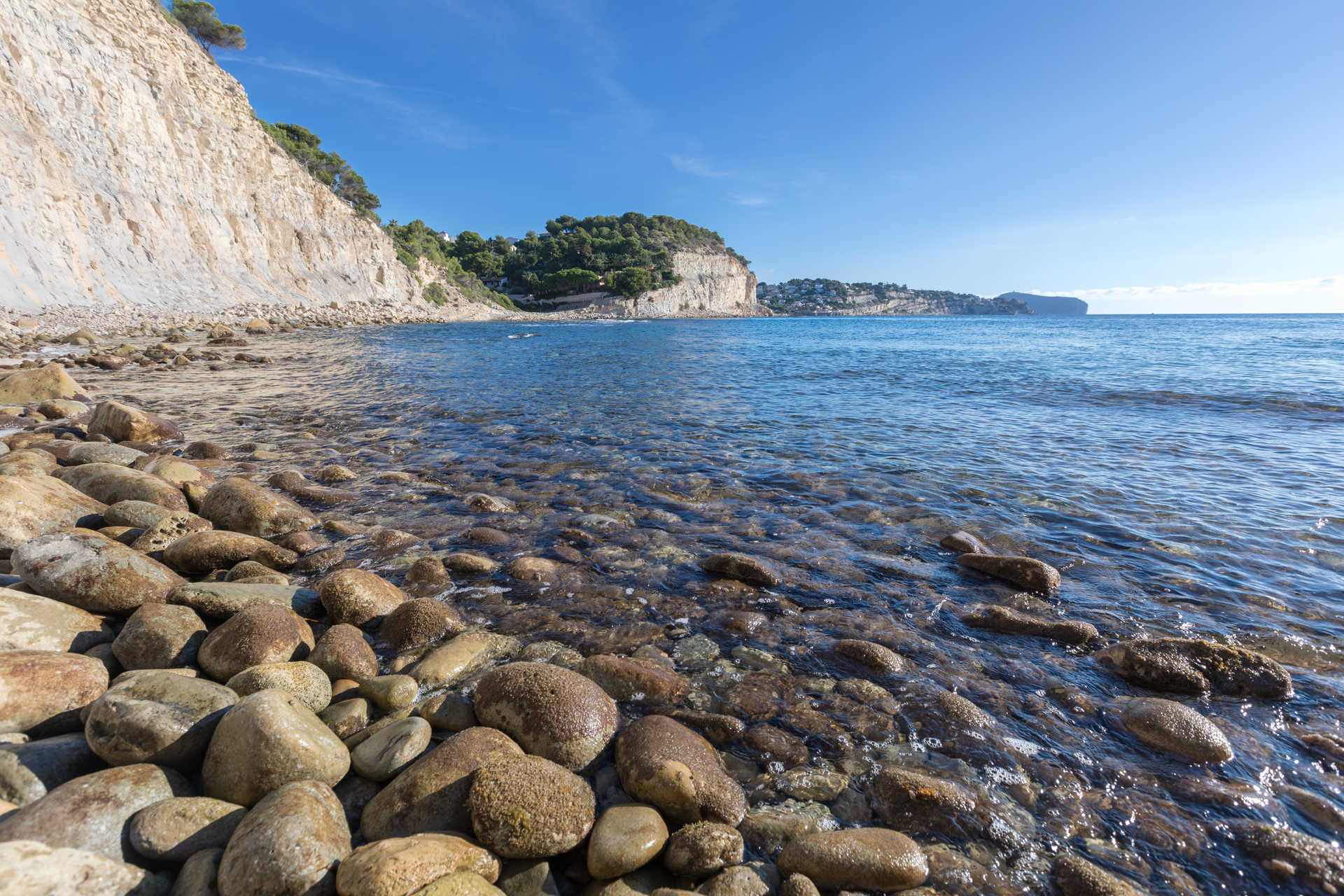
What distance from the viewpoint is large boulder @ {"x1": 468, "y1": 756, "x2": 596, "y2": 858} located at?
250 centimetres

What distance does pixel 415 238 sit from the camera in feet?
267

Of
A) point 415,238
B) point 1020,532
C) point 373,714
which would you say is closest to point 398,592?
point 373,714

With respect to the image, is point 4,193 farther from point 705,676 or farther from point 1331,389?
point 1331,389

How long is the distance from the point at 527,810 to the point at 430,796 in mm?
500

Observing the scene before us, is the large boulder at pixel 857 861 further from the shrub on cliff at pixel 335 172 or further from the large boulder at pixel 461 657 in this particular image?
the shrub on cliff at pixel 335 172

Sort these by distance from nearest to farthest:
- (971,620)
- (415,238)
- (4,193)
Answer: (971,620) → (4,193) → (415,238)

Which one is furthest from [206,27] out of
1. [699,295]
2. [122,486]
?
[699,295]

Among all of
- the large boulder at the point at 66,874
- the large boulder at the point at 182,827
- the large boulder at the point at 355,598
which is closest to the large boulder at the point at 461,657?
the large boulder at the point at 355,598

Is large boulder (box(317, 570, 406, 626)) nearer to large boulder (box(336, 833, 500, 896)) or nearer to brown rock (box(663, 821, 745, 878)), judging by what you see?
large boulder (box(336, 833, 500, 896))

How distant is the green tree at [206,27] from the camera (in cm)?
4794

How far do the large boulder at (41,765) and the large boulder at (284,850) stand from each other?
96cm

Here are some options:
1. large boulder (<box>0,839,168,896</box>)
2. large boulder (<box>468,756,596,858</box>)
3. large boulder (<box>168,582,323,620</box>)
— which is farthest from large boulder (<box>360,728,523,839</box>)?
large boulder (<box>168,582,323,620</box>)

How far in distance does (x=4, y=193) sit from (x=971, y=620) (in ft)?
134

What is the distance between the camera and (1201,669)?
12.9 ft
